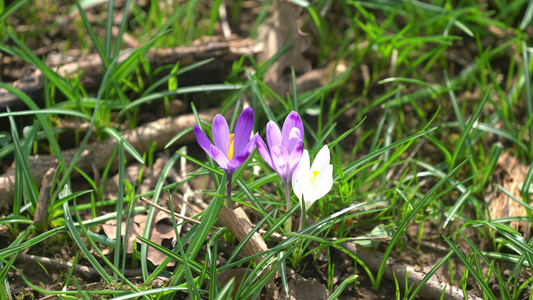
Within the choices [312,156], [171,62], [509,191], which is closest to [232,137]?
[312,156]

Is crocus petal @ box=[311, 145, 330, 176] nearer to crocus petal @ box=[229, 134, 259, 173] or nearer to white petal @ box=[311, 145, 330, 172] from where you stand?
white petal @ box=[311, 145, 330, 172]

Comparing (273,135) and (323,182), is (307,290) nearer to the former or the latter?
(323,182)

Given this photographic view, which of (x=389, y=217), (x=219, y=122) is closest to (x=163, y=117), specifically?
(x=219, y=122)

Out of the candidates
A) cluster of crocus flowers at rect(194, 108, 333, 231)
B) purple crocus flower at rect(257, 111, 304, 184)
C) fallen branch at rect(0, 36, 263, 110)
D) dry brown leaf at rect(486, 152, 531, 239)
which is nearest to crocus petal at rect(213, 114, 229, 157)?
cluster of crocus flowers at rect(194, 108, 333, 231)

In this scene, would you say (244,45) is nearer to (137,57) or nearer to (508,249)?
(137,57)

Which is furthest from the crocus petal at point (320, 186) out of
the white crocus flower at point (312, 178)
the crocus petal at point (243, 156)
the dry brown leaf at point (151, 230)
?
the dry brown leaf at point (151, 230)
